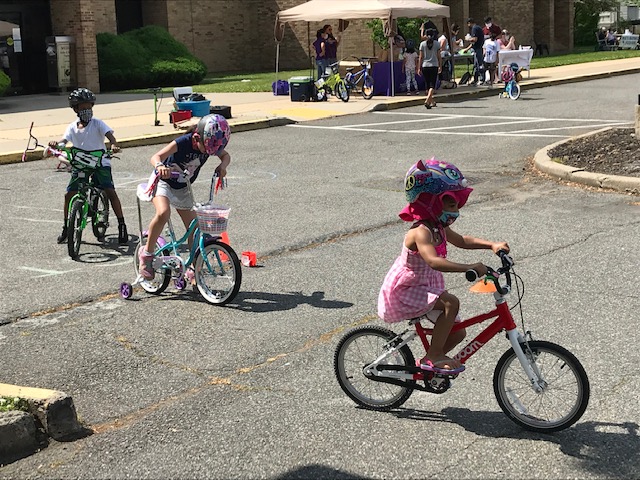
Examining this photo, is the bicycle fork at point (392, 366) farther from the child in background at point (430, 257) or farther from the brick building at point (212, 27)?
the brick building at point (212, 27)

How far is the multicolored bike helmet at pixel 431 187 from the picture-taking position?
516 centimetres

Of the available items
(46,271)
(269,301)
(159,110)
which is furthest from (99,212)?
(159,110)

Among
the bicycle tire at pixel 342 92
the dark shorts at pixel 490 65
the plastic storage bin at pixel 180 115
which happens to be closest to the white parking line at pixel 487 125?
the plastic storage bin at pixel 180 115

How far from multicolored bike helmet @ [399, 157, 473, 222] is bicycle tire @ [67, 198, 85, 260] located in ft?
17.2

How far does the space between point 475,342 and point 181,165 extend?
3.57 metres

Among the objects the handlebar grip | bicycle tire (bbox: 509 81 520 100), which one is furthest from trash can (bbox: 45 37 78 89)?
the handlebar grip

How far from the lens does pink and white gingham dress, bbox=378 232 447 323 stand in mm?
5273

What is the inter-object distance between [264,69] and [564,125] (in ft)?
81.0

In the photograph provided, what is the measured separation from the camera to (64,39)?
101 ft

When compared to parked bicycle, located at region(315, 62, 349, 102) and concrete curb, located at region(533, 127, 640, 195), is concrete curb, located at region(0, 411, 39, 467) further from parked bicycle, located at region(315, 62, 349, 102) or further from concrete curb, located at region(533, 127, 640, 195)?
parked bicycle, located at region(315, 62, 349, 102)

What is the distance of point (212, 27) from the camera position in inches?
1563

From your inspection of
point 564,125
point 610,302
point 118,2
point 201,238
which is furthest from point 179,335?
point 118,2

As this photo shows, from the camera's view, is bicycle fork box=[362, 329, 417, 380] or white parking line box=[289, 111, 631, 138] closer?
bicycle fork box=[362, 329, 417, 380]

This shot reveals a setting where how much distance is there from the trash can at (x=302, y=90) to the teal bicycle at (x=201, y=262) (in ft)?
56.9
